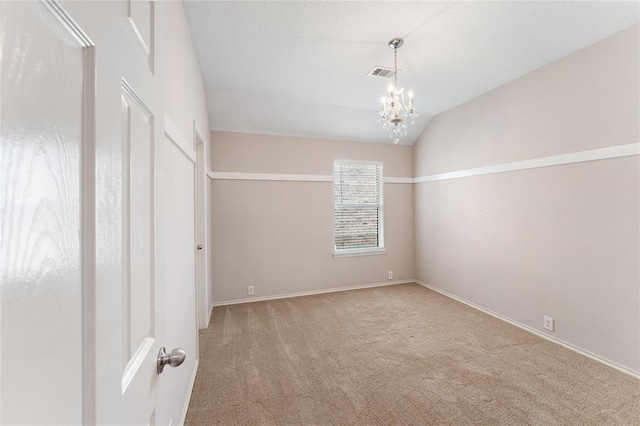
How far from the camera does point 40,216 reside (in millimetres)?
304

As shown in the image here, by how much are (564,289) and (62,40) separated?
3786 mm

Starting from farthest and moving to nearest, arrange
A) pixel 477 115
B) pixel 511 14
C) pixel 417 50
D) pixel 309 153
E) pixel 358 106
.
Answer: pixel 309 153
pixel 358 106
pixel 477 115
pixel 417 50
pixel 511 14

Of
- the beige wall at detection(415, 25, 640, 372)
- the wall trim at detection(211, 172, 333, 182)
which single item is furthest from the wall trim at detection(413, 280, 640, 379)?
the wall trim at detection(211, 172, 333, 182)

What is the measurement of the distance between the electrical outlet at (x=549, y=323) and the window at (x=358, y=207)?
2.36m

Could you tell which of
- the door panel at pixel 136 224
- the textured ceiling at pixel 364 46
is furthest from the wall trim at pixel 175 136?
the textured ceiling at pixel 364 46

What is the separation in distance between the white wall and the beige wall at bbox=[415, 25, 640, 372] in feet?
11.3

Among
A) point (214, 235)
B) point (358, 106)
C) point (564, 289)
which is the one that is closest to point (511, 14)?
point (358, 106)

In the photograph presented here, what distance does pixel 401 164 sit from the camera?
195 inches

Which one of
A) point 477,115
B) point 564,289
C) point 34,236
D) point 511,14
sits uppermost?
point 511,14

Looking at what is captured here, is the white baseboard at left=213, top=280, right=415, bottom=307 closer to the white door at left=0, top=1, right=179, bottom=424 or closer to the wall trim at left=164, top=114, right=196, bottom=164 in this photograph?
the wall trim at left=164, top=114, right=196, bottom=164

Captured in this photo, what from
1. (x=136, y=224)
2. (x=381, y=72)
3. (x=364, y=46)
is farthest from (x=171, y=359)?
(x=381, y=72)

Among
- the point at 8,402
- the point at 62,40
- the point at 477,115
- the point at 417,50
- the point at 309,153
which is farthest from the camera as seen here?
the point at 309,153

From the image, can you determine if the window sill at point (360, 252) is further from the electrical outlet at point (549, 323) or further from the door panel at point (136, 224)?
the door panel at point (136, 224)

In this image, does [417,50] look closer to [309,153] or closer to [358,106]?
[358,106]
